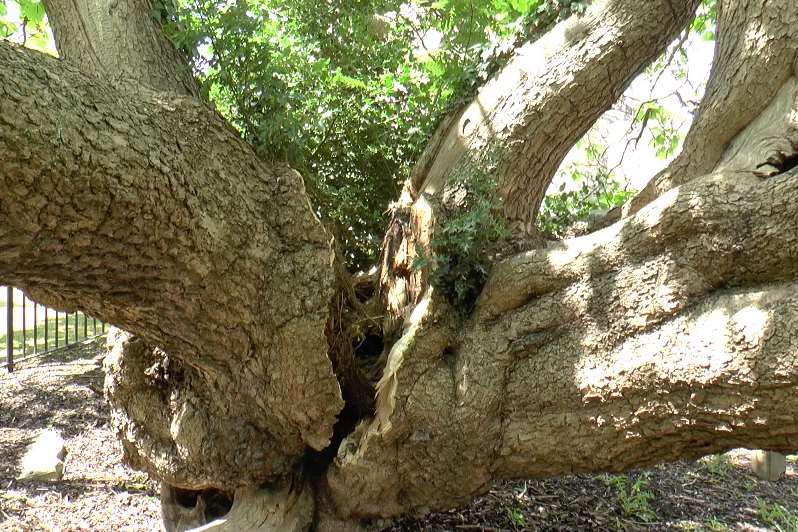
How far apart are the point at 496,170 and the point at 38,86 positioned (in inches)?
84.3

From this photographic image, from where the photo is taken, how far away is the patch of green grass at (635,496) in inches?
168

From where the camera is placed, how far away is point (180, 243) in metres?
2.46

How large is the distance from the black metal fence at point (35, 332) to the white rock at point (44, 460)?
1.16 metres

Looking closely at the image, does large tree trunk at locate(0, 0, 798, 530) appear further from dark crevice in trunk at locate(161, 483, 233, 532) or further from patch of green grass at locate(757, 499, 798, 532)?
patch of green grass at locate(757, 499, 798, 532)

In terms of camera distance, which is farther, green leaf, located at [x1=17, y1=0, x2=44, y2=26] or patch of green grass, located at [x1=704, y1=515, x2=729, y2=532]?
green leaf, located at [x1=17, y1=0, x2=44, y2=26]

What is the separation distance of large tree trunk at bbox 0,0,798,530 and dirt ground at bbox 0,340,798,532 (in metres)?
0.79

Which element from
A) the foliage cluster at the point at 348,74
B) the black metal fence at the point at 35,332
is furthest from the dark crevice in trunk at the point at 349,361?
the black metal fence at the point at 35,332

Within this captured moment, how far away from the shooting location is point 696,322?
7.98 ft

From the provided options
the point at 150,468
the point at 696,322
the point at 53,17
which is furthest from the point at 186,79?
the point at 696,322

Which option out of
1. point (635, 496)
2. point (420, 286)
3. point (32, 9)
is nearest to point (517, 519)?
point (635, 496)

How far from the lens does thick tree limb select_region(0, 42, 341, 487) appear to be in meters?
2.09

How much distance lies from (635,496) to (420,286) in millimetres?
2575

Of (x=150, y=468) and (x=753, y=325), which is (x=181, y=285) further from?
(x=753, y=325)

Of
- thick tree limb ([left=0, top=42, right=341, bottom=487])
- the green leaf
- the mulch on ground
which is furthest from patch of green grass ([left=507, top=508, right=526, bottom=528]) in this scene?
the green leaf
